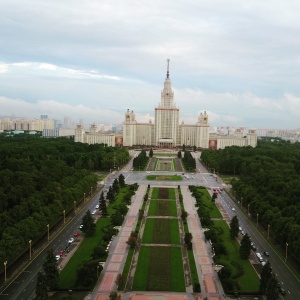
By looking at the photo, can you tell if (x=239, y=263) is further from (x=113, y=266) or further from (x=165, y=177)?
(x=165, y=177)

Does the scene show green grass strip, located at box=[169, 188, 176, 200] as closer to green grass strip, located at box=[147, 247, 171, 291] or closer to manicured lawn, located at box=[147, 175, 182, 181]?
manicured lawn, located at box=[147, 175, 182, 181]

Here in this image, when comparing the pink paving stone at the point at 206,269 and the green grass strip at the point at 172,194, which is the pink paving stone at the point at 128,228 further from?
the green grass strip at the point at 172,194

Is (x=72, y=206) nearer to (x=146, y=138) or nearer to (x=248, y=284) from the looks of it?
(x=248, y=284)

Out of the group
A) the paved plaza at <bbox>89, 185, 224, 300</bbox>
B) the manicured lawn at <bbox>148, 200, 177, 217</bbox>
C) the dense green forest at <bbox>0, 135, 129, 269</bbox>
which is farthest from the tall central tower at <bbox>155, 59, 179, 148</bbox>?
the paved plaza at <bbox>89, 185, 224, 300</bbox>

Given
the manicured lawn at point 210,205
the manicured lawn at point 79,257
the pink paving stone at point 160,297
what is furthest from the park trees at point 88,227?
the manicured lawn at point 210,205

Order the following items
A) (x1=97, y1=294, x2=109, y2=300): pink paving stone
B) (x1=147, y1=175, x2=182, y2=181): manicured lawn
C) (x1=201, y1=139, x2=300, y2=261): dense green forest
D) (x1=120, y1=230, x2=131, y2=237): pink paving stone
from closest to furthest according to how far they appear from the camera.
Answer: (x1=97, y1=294, x2=109, y2=300): pink paving stone → (x1=201, y1=139, x2=300, y2=261): dense green forest → (x1=120, y1=230, x2=131, y2=237): pink paving stone → (x1=147, y1=175, x2=182, y2=181): manicured lawn

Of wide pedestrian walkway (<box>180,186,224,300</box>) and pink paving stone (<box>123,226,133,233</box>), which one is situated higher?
pink paving stone (<box>123,226,133,233</box>)
